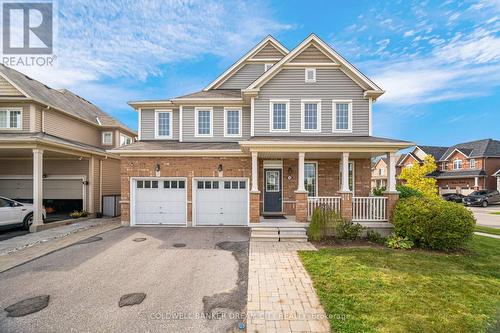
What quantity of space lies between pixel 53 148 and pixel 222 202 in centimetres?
860

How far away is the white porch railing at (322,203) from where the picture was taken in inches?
371

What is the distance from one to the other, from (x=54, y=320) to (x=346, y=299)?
5250 mm

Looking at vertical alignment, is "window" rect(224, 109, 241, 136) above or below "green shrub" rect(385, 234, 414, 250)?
above

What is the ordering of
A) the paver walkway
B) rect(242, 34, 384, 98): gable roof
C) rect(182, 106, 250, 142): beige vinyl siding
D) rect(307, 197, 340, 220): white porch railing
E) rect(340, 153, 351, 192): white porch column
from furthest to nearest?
rect(182, 106, 250, 142): beige vinyl siding → rect(242, 34, 384, 98): gable roof → rect(307, 197, 340, 220): white porch railing → rect(340, 153, 351, 192): white porch column → the paver walkway

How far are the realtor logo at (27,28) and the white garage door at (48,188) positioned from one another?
23.3 feet

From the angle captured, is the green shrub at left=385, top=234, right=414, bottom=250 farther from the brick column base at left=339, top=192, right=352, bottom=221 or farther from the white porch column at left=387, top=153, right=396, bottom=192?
the white porch column at left=387, top=153, right=396, bottom=192

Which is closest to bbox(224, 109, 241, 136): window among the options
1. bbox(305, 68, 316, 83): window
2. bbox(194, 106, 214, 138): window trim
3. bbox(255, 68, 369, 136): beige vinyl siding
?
bbox(194, 106, 214, 138): window trim

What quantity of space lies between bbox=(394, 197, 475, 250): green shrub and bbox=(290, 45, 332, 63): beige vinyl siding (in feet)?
24.7

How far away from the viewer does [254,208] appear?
938cm

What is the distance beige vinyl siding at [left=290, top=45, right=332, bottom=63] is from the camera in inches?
438

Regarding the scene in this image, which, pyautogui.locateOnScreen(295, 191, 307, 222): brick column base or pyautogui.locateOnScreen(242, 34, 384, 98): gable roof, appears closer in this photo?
pyautogui.locateOnScreen(295, 191, 307, 222): brick column base

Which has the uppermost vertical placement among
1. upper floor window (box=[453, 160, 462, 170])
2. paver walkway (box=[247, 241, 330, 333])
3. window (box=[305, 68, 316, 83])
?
window (box=[305, 68, 316, 83])

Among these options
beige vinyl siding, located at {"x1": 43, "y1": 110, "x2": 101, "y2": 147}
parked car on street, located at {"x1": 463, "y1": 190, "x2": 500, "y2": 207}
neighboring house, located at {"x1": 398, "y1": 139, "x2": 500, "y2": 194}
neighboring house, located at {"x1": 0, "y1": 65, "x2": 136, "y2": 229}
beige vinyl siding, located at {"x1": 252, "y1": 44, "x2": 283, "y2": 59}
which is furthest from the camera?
neighboring house, located at {"x1": 398, "y1": 139, "x2": 500, "y2": 194}

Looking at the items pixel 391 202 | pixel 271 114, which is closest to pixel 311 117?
pixel 271 114
